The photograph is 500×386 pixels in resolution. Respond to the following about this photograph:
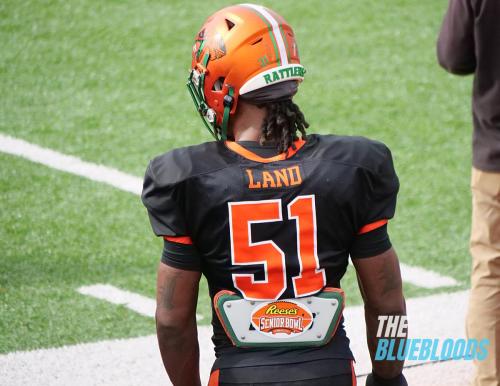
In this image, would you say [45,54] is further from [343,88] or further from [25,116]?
[343,88]

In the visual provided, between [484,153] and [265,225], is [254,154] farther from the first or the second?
[484,153]

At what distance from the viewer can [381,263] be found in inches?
115

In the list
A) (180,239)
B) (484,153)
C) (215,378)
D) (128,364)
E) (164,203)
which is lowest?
(128,364)

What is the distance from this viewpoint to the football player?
2.77m

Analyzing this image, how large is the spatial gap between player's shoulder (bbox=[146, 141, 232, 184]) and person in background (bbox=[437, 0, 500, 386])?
108 cm

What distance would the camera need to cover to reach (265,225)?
9.07ft

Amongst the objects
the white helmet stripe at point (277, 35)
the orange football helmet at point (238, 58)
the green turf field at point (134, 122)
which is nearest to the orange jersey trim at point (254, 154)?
the orange football helmet at point (238, 58)

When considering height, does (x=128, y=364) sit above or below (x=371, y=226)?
below

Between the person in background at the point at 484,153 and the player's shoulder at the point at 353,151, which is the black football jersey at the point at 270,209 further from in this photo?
the person in background at the point at 484,153

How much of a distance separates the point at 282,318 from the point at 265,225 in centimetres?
28

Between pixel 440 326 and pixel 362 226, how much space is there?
7.97 ft

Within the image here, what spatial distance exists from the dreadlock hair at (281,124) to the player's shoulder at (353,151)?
0.08 m

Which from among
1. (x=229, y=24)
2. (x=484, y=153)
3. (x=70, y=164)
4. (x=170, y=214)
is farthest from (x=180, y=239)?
(x=70, y=164)

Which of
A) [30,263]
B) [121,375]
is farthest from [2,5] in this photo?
[121,375]
